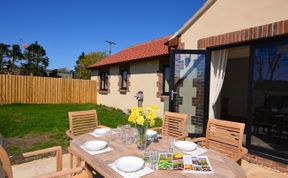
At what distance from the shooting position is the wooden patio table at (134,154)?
1.45 metres

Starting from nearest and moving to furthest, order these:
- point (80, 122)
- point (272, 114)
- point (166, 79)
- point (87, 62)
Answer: point (80, 122) → point (272, 114) → point (166, 79) → point (87, 62)

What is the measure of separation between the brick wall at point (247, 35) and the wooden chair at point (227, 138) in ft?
6.50

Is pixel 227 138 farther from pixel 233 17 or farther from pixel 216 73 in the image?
pixel 233 17

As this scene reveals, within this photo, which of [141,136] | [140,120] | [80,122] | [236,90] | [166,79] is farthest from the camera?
[236,90]

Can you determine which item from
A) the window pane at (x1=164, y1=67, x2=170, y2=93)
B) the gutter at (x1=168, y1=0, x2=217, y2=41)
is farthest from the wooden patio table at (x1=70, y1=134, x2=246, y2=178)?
the window pane at (x1=164, y1=67, x2=170, y2=93)

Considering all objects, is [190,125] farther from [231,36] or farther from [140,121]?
[140,121]

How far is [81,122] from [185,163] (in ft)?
6.59

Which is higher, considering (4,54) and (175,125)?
(4,54)

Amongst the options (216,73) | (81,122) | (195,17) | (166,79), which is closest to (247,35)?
(216,73)

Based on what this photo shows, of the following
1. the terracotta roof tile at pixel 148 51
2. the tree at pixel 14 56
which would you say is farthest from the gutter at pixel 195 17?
the tree at pixel 14 56

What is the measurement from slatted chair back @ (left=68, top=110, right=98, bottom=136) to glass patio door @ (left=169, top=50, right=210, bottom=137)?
2198mm

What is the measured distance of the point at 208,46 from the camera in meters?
4.55

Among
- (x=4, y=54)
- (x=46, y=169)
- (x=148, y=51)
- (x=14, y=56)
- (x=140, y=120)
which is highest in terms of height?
(x=4, y=54)

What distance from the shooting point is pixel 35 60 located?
874 inches
